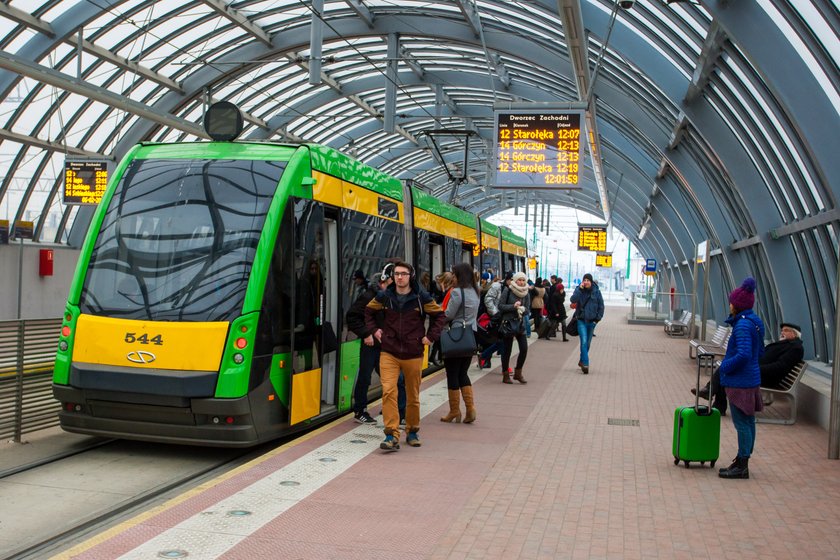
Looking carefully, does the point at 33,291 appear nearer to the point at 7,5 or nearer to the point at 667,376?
the point at 7,5

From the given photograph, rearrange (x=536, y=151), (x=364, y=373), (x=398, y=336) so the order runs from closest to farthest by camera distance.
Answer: (x=398, y=336) < (x=364, y=373) < (x=536, y=151)

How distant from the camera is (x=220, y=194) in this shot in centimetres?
866

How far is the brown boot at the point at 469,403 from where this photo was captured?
32.7 ft

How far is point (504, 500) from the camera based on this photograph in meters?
6.74

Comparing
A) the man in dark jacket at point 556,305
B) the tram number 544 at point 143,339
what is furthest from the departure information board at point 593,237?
the tram number 544 at point 143,339

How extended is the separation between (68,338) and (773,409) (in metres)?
8.90

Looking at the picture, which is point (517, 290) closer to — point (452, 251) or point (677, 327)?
point (452, 251)

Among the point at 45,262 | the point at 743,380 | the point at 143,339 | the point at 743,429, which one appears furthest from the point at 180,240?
the point at 45,262

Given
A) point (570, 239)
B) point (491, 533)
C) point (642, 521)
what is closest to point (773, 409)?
point (642, 521)

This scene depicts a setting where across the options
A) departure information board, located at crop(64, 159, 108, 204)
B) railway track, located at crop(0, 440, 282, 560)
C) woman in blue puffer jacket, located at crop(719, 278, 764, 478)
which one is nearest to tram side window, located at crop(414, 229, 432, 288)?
railway track, located at crop(0, 440, 282, 560)

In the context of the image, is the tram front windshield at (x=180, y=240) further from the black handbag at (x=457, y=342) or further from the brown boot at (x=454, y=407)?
the brown boot at (x=454, y=407)

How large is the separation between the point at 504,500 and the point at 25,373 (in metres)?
4.71

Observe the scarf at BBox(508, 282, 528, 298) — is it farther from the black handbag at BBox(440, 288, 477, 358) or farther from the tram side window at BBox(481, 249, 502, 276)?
the tram side window at BBox(481, 249, 502, 276)

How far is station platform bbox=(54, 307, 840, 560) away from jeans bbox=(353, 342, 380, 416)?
23 cm
